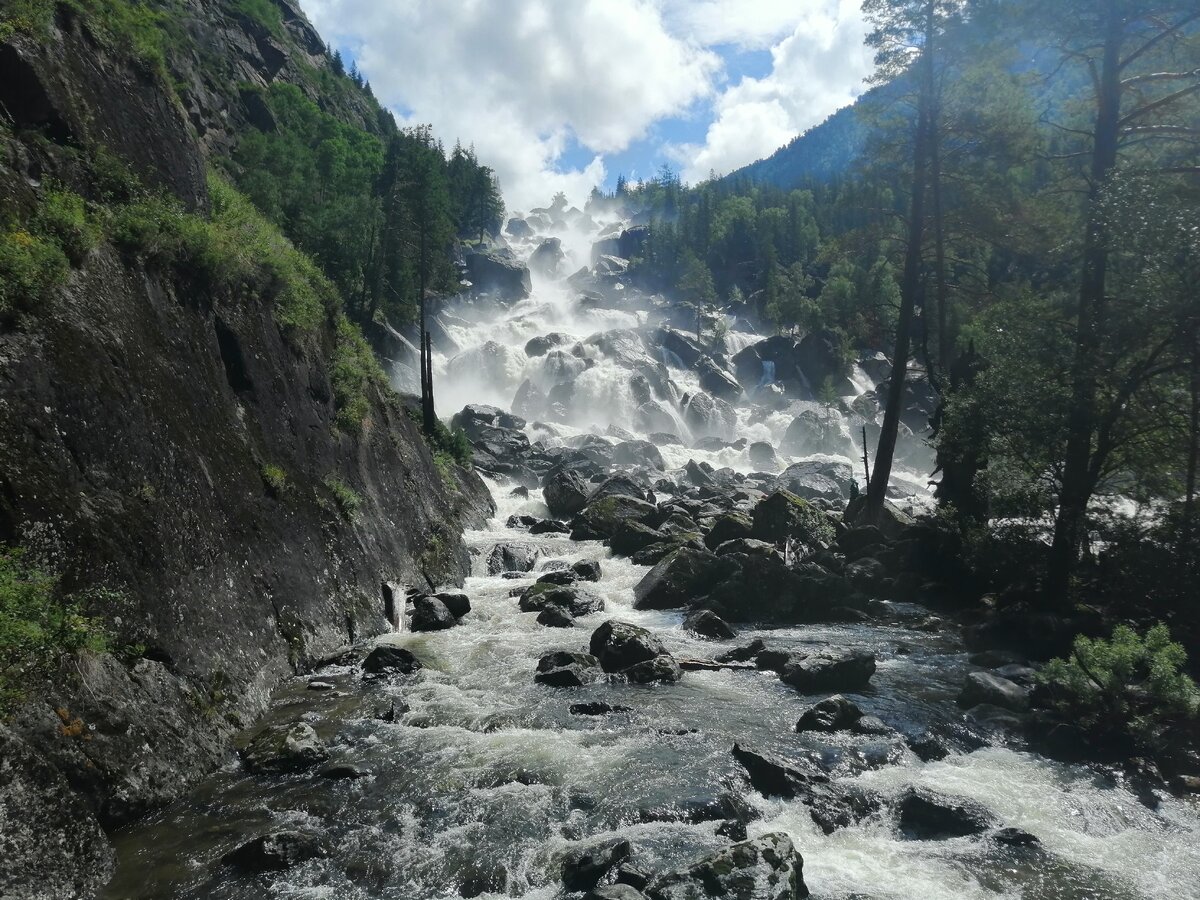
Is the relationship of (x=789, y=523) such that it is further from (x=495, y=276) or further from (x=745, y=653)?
(x=495, y=276)

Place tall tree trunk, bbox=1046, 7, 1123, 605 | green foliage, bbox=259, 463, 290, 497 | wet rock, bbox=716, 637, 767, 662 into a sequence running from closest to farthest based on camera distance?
1. green foliage, bbox=259, 463, 290, 497
2. tall tree trunk, bbox=1046, 7, 1123, 605
3. wet rock, bbox=716, 637, 767, 662

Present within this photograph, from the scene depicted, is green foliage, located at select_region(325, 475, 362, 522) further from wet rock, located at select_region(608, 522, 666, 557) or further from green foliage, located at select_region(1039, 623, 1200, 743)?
green foliage, located at select_region(1039, 623, 1200, 743)

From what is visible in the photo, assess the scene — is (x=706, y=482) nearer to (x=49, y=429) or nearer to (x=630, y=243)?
(x=49, y=429)

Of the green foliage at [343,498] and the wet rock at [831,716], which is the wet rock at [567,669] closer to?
the wet rock at [831,716]

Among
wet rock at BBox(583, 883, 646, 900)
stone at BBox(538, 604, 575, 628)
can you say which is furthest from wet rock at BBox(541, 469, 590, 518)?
wet rock at BBox(583, 883, 646, 900)

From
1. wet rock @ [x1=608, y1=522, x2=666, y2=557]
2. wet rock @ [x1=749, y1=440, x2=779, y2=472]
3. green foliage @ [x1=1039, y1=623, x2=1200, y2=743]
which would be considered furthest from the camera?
wet rock @ [x1=749, y1=440, x2=779, y2=472]

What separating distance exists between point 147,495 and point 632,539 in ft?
58.1

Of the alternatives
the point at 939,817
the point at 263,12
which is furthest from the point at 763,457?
the point at 263,12

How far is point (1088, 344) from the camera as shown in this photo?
13914mm

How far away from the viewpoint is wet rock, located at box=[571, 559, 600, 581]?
22375mm

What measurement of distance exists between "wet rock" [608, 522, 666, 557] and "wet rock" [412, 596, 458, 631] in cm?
919

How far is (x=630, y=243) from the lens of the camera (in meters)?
153

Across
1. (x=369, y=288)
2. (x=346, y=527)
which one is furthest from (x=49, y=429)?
(x=369, y=288)

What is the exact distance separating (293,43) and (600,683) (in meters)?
128
